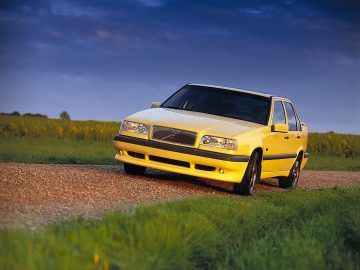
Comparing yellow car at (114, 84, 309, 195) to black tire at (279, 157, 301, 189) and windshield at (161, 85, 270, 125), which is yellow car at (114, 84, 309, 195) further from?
black tire at (279, 157, 301, 189)

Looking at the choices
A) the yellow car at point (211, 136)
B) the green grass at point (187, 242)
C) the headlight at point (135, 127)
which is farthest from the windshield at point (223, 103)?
the green grass at point (187, 242)

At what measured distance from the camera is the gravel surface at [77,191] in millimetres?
7680

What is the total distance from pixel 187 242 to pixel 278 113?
6830 millimetres

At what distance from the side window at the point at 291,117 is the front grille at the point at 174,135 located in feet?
10.8

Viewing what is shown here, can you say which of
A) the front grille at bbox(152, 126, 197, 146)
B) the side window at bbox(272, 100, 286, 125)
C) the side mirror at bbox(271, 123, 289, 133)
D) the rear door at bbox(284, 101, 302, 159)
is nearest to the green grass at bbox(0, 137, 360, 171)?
the rear door at bbox(284, 101, 302, 159)

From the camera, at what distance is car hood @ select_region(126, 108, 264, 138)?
1088 cm

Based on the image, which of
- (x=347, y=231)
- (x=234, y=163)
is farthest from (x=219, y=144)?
(x=347, y=231)

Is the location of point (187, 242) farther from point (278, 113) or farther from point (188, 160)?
point (278, 113)

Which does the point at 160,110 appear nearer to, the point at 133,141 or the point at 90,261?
the point at 133,141

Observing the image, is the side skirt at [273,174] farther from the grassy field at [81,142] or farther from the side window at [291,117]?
the grassy field at [81,142]

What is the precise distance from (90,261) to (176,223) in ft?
5.19

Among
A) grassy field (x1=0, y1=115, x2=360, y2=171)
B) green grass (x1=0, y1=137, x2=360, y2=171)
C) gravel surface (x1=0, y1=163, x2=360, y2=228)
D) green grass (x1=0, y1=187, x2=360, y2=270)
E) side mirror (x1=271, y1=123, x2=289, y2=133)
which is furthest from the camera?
grassy field (x1=0, y1=115, x2=360, y2=171)

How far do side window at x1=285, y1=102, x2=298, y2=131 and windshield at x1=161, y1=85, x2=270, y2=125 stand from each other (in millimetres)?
1235

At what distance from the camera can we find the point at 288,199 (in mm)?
10672
